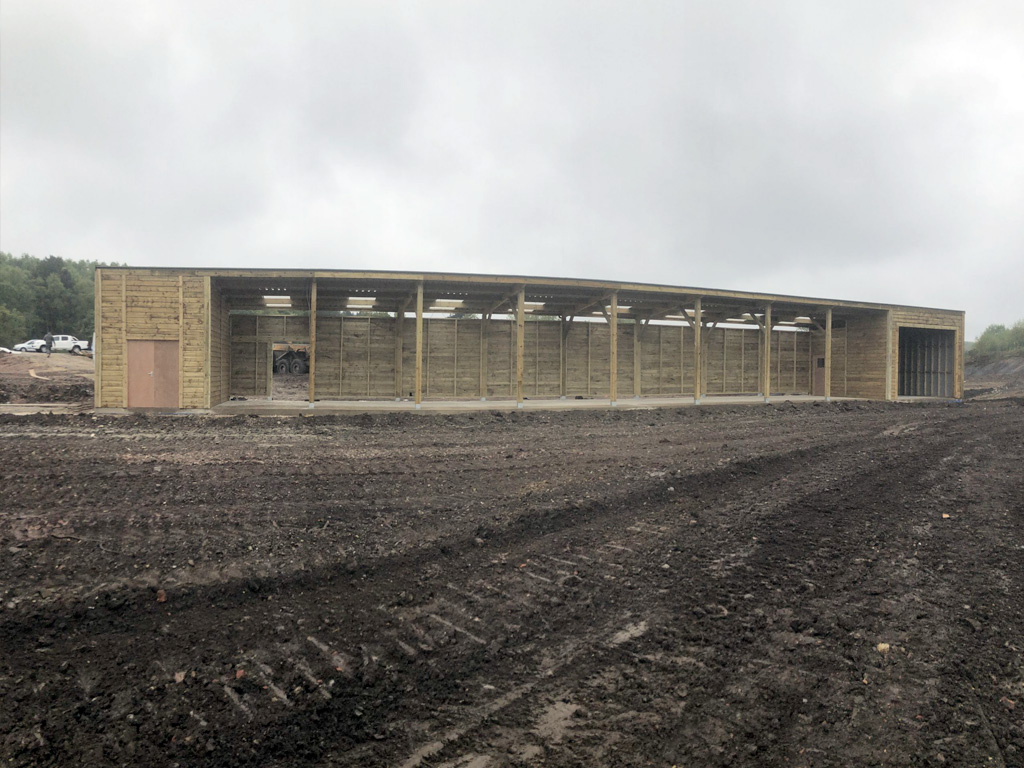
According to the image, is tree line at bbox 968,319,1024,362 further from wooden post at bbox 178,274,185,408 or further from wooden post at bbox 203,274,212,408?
wooden post at bbox 178,274,185,408

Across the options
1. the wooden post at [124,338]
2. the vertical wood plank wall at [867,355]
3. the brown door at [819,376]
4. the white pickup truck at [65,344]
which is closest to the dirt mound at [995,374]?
the brown door at [819,376]

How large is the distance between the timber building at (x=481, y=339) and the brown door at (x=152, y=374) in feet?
0.10

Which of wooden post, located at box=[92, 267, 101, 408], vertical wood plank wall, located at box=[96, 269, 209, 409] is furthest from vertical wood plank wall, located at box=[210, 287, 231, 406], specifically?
wooden post, located at box=[92, 267, 101, 408]

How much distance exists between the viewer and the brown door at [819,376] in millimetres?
24109

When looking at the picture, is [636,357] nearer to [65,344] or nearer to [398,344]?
[398,344]

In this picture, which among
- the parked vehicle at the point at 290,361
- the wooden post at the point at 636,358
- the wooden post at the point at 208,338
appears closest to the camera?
the wooden post at the point at 208,338

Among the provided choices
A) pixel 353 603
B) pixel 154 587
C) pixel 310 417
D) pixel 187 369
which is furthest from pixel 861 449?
pixel 187 369

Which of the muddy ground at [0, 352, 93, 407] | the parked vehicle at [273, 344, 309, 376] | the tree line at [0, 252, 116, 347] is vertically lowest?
the muddy ground at [0, 352, 93, 407]

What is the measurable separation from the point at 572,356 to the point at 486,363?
3558 millimetres

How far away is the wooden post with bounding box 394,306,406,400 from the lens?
61.5ft

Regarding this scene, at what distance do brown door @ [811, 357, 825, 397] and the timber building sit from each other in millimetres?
65

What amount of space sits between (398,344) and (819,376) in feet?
61.5

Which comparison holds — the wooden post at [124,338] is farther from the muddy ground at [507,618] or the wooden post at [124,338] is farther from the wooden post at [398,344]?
the muddy ground at [507,618]

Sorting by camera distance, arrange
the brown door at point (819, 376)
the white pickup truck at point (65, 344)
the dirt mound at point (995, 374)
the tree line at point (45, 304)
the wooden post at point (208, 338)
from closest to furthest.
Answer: the wooden post at point (208, 338) < the brown door at point (819, 376) < the dirt mound at point (995, 374) < the white pickup truck at point (65, 344) < the tree line at point (45, 304)
